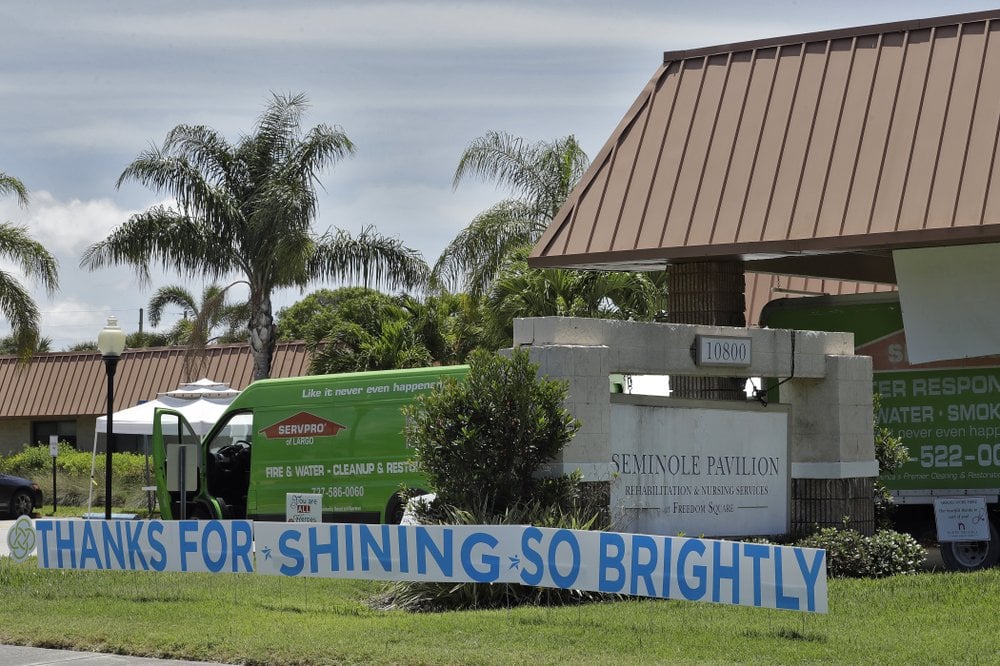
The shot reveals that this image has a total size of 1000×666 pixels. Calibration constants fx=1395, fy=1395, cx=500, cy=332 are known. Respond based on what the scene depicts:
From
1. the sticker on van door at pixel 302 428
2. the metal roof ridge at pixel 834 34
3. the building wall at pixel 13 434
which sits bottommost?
the sticker on van door at pixel 302 428

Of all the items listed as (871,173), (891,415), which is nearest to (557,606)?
(891,415)

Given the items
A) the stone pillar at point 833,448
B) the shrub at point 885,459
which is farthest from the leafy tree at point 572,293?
the stone pillar at point 833,448

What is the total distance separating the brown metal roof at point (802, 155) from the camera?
17047 millimetres

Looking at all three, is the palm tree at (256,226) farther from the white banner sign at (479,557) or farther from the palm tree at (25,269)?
the white banner sign at (479,557)

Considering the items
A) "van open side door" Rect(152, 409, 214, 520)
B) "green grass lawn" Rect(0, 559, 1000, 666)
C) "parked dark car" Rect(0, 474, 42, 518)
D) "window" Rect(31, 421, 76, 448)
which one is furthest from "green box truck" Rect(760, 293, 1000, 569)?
"window" Rect(31, 421, 76, 448)

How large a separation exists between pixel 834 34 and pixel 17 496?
65.0 feet

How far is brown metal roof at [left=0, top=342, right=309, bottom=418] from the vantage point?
39.5 m

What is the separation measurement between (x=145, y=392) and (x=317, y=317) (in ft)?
32.9

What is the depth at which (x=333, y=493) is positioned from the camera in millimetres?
18922

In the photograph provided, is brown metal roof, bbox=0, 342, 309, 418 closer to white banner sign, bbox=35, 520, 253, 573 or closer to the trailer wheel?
white banner sign, bbox=35, 520, 253, 573

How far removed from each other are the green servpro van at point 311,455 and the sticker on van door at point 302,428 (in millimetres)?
14

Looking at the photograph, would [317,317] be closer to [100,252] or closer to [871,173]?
[100,252]

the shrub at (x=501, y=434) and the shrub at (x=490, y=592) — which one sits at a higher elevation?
the shrub at (x=501, y=434)

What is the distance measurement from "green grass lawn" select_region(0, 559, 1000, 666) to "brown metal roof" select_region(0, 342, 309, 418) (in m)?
25.8
